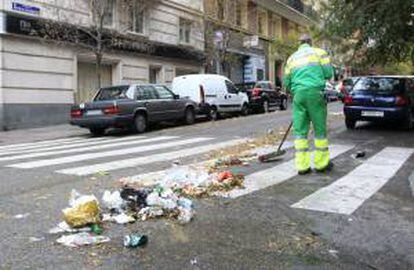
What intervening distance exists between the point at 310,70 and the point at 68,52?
55.7ft

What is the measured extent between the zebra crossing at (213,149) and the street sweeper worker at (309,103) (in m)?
0.38

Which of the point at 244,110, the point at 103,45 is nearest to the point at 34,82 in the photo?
the point at 103,45

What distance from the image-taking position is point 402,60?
62.8 feet

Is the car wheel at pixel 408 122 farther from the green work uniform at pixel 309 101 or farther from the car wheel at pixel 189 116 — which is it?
the green work uniform at pixel 309 101

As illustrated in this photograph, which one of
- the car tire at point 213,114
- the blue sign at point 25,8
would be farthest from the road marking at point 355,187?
the blue sign at point 25,8

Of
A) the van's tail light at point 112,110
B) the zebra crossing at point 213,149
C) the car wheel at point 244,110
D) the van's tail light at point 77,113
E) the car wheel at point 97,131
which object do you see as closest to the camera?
the zebra crossing at point 213,149

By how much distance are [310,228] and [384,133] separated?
34.2 feet

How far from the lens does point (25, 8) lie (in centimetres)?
2238

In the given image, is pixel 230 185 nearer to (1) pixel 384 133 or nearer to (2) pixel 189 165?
(2) pixel 189 165

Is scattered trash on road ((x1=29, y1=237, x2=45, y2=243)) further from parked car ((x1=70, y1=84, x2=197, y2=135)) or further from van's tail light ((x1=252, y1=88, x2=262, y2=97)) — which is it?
van's tail light ((x1=252, y1=88, x2=262, y2=97))

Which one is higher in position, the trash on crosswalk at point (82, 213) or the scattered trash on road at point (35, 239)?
the trash on crosswalk at point (82, 213)

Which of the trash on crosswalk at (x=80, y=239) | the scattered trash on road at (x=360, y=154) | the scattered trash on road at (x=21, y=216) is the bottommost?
the trash on crosswalk at (x=80, y=239)

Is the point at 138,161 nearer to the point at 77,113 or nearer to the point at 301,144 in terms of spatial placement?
the point at 301,144

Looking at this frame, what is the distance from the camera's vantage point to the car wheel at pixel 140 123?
1898 cm
